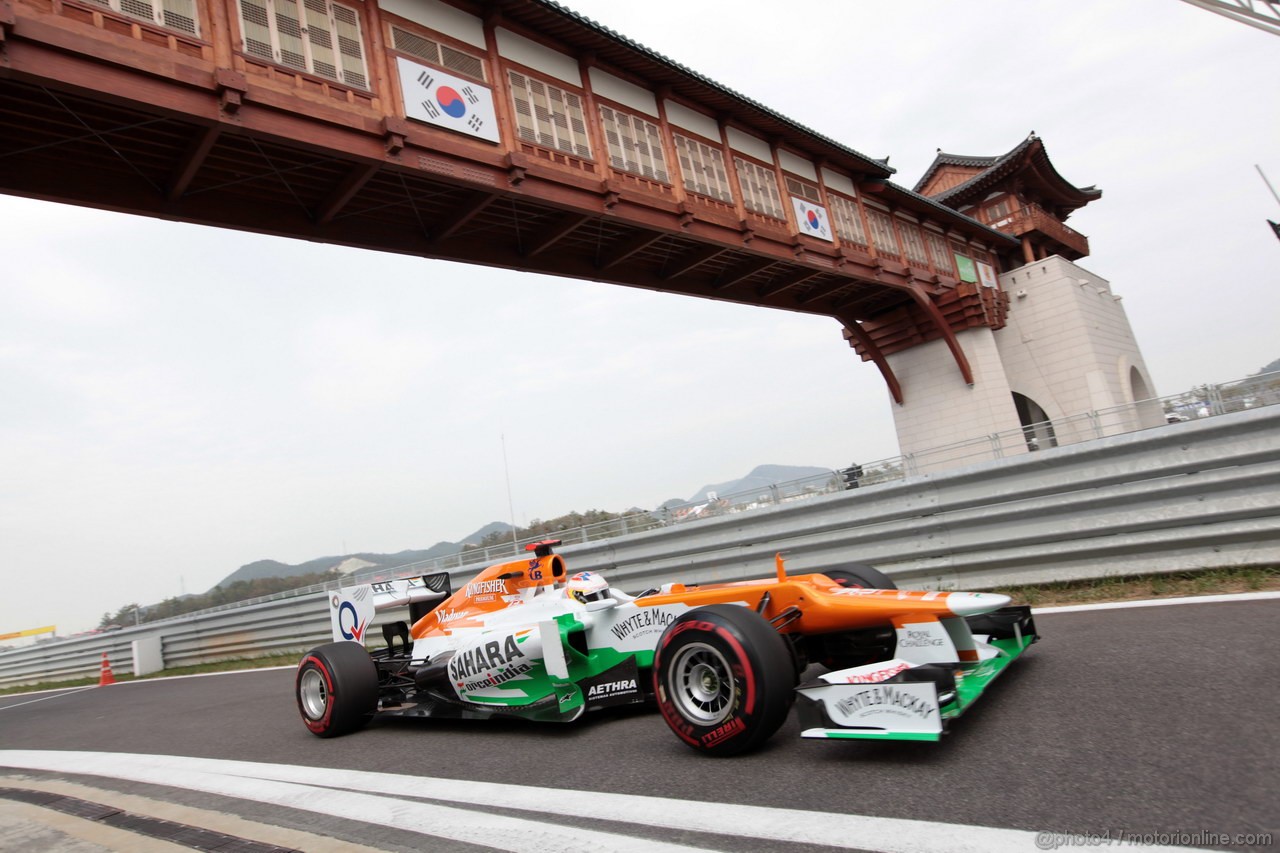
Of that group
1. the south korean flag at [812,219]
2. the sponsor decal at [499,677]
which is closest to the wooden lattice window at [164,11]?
the sponsor decal at [499,677]

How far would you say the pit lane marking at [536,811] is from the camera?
235cm

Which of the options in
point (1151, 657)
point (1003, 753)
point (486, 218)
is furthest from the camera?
point (486, 218)

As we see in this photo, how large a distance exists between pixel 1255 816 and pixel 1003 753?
0.92 meters

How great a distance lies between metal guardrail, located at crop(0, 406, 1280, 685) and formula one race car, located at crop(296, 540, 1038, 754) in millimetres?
2686

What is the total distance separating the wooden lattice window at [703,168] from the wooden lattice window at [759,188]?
53cm

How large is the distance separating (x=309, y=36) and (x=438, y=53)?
1988 millimetres

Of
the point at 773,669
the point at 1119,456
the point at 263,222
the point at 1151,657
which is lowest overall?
the point at 1151,657

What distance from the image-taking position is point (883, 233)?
20328 mm

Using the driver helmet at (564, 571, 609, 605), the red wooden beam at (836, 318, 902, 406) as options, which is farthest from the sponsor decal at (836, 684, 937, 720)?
the red wooden beam at (836, 318, 902, 406)

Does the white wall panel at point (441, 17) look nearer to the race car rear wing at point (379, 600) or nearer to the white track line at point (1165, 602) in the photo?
the race car rear wing at point (379, 600)

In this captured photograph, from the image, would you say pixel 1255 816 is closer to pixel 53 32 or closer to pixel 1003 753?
pixel 1003 753

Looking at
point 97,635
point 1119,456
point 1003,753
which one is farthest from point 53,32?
point 97,635

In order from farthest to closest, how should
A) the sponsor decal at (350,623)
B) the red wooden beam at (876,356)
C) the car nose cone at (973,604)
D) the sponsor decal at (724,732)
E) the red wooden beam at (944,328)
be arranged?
the red wooden beam at (876,356)
the red wooden beam at (944,328)
the sponsor decal at (350,623)
the car nose cone at (973,604)
the sponsor decal at (724,732)

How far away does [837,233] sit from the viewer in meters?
18.0
